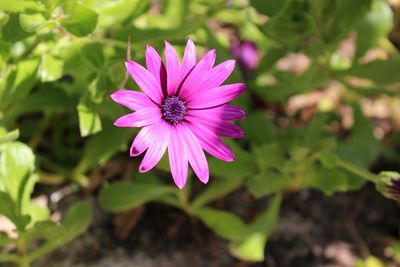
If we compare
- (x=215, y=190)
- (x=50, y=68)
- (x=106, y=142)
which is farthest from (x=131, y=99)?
(x=215, y=190)

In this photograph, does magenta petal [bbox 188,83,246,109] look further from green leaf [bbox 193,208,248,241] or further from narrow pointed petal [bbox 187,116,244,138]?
green leaf [bbox 193,208,248,241]

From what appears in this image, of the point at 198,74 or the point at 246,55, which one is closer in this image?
the point at 198,74

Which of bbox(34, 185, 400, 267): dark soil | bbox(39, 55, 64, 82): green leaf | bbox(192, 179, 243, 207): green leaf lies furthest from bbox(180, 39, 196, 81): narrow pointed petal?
bbox(34, 185, 400, 267): dark soil

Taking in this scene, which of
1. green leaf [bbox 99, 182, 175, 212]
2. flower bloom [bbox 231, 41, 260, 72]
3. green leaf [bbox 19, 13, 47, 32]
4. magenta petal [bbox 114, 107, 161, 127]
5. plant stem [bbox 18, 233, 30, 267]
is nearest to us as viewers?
magenta petal [bbox 114, 107, 161, 127]

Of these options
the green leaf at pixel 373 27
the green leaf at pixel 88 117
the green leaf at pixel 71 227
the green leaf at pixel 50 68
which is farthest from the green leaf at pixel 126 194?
the green leaf at pixel 373 27

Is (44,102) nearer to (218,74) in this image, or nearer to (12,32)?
(12,32)

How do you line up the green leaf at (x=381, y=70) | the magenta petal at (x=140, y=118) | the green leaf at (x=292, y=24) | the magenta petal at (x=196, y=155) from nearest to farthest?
the magenta petal at (x=140, y=118)
the magenta petal at (x=196, y=155)
the green leaf at (x=292, y=24)
the green leaf at (x=381, y=70)

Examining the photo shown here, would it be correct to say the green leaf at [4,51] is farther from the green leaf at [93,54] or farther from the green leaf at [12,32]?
the green leaf at [93,54]
